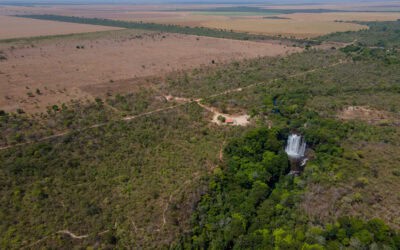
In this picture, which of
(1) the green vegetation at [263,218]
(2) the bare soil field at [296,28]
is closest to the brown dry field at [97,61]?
(2) the bare soil field at [296,28]

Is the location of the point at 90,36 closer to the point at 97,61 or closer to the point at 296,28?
the point at 97,61

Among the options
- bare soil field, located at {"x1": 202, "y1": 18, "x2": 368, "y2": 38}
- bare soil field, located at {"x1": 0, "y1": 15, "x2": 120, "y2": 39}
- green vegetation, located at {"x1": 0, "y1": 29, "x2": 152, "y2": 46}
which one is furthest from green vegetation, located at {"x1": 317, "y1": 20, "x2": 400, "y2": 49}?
bare soil field, located at {"x1": 0, "y1": 15, "x2": 120, "y2": 39}

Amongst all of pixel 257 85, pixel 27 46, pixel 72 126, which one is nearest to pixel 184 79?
pixel 257 85

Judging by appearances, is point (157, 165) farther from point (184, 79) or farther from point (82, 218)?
point (184, 79)

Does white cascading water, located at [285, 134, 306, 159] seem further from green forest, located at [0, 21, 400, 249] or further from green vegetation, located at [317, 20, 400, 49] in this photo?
green vegetation, located at [317, 20, 400, 49]

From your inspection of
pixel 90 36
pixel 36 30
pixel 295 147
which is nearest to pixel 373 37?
pixel 295 147

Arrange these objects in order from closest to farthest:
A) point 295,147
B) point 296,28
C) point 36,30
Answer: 1. point 295,147
2. point 36,30
3. point 296,28
